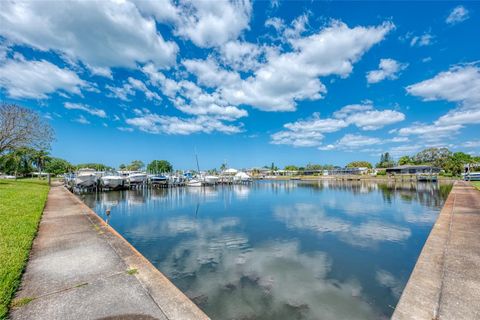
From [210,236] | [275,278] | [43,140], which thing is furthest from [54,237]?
[43,140]

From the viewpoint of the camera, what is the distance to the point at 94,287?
159 inches

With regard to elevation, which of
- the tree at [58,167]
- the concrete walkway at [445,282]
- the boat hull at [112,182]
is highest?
the tree at [58,167]

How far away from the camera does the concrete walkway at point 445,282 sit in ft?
11.4

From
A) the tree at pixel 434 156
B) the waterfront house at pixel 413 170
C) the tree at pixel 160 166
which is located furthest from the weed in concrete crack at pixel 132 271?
the tree at pixel 160 166

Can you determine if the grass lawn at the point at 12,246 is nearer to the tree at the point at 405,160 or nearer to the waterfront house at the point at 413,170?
the waterfront house at the point at 413,170

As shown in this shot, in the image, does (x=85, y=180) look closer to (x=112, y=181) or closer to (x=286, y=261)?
(x=112, y=181)

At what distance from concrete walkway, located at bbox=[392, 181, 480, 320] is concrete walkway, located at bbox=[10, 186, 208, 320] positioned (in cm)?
345

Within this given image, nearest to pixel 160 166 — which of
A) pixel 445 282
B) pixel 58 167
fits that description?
pixel 58 167

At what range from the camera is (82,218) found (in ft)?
33.3

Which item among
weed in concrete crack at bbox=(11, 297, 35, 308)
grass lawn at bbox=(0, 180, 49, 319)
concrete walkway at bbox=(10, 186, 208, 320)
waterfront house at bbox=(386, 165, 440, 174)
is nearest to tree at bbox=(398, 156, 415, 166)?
waterfront house at bbox=(386, 165, 440, 174)

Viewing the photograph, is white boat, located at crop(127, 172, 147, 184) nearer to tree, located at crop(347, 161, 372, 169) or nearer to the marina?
the marina

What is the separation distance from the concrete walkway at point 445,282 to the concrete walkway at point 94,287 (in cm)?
345

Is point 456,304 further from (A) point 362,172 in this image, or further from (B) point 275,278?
(A) point 362,172

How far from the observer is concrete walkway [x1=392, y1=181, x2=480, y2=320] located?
3471 mm
